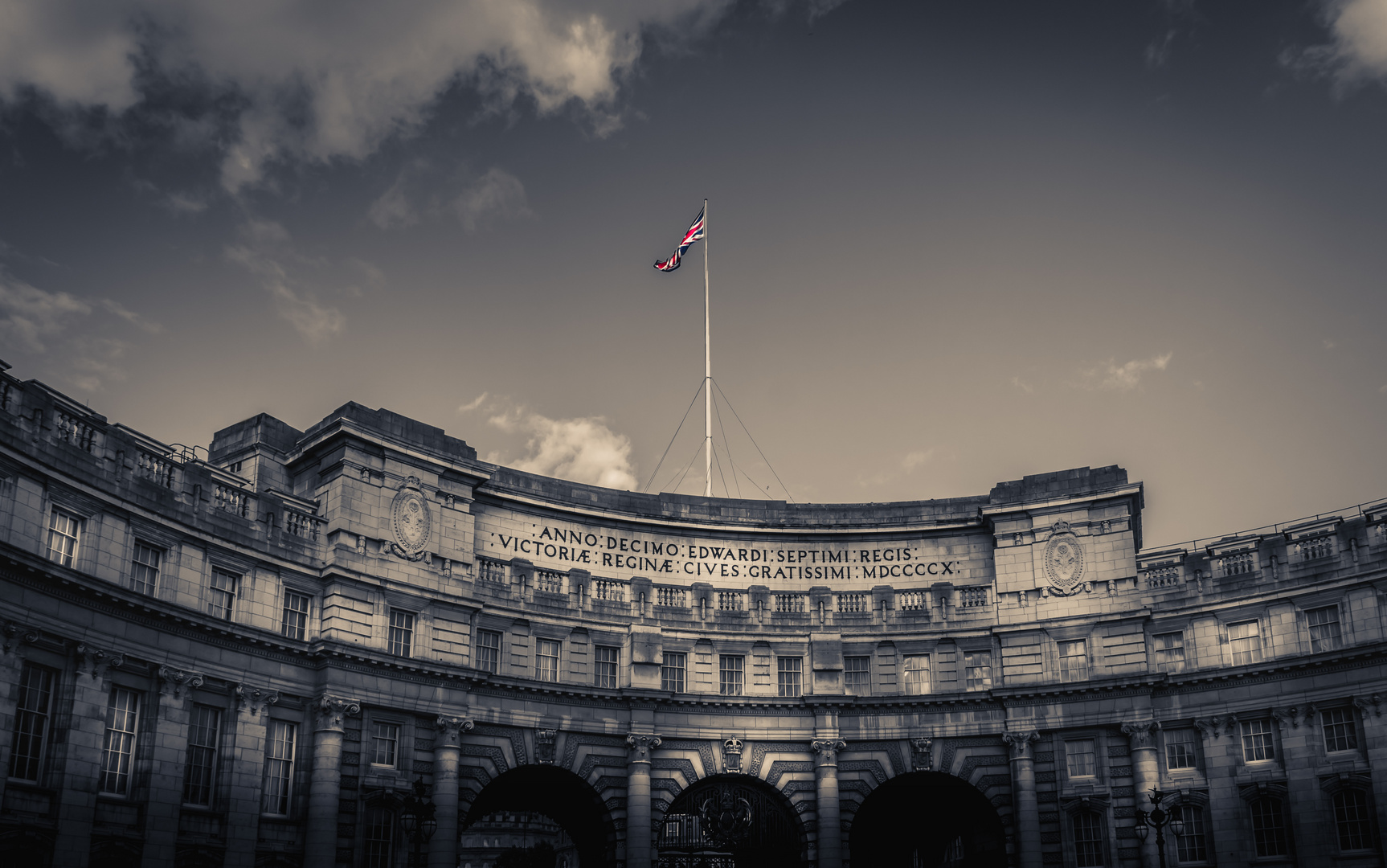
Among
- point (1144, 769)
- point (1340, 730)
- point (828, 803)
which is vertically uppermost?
point (1340, 730)

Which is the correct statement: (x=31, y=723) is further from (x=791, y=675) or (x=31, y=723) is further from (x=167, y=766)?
(x=791, y=675)

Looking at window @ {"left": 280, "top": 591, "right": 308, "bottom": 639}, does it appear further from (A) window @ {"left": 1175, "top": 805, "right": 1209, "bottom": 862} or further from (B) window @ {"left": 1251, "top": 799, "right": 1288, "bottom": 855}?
(B) window @ {"left": 1251, "top": 799, "right": 1288, "bottom": 855}

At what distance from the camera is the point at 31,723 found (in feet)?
108

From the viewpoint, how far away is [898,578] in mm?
55344


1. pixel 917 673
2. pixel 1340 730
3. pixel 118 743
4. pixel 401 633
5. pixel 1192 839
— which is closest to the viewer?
pixel 118 743

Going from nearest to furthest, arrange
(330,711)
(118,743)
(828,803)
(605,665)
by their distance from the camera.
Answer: (118,743), (330,711), (828,803), (605,665)

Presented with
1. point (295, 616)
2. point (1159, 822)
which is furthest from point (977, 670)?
point (295, 616)

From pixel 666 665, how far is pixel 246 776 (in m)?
18.1

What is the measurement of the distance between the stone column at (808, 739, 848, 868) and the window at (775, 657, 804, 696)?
2.42 meters

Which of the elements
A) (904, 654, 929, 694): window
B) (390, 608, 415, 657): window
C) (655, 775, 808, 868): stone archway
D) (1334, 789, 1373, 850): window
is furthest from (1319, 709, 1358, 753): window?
(390, 608, 415, 657): window

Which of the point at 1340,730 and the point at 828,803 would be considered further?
the point at 828,803

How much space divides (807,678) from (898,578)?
689 centimetres

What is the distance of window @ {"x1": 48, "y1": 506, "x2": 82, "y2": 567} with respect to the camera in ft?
113

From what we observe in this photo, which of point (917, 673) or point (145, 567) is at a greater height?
point (145, 567)
